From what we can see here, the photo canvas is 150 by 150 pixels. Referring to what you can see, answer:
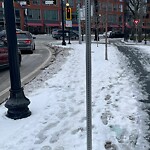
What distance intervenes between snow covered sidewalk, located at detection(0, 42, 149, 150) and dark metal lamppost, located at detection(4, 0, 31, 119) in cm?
17

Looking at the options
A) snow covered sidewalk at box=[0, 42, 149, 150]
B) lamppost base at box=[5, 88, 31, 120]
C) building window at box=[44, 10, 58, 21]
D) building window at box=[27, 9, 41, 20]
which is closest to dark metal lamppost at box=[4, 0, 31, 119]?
lamppost base at box=[5, 88, 31, 120]

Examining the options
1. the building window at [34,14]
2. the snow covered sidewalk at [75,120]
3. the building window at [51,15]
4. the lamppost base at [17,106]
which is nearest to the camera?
the snow covered sidewalk at [75,120]

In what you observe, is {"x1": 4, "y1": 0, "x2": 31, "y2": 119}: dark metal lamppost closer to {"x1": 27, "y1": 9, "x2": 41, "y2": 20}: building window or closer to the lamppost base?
the lamppost base

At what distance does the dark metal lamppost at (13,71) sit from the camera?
5.30 m

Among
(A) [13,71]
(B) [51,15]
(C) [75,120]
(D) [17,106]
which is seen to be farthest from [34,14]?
(C) [75,120]

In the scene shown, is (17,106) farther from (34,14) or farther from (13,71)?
(34,14)

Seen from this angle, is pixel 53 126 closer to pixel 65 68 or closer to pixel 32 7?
pixel 65 68

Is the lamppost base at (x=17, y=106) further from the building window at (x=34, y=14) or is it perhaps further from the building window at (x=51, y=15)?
the building window at (x=51, y=15)

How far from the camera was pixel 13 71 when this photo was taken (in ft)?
17.9

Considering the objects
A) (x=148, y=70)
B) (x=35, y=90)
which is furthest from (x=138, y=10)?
(x=35, y=90)

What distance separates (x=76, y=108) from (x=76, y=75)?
401cm

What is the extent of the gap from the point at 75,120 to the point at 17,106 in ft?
3.58

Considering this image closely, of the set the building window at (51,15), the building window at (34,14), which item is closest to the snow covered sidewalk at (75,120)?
the building window at (34,14)

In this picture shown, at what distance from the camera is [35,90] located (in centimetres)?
785
